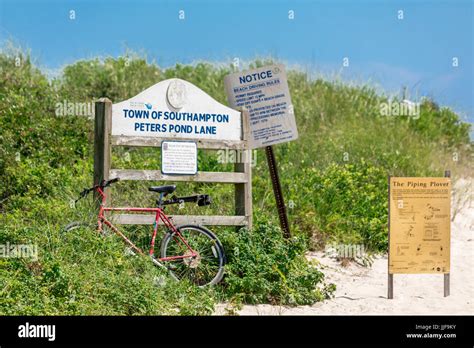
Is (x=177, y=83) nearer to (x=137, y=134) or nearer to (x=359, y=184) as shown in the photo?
(x=137, y=134)

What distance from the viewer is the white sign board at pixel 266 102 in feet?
34.0

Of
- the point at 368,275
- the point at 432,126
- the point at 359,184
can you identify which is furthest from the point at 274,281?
the point at 432,126

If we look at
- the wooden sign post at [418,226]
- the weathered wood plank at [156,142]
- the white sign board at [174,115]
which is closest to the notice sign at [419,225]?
the wooden sign post at [418,226]

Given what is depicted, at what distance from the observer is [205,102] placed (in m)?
9.98

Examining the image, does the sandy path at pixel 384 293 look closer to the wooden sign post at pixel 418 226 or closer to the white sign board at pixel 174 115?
the wooden sign post at pixel 418 226

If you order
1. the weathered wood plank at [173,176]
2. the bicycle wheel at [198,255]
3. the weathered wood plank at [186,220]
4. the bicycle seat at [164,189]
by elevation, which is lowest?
the bicycle wheel at [198,255]

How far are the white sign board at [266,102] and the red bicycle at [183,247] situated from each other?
150 cm

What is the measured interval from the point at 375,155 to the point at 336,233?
13.8 ft

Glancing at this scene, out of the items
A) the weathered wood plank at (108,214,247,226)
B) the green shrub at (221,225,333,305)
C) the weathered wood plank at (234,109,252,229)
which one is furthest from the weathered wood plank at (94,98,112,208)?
the weathered wood plank at (234,109,252,229)

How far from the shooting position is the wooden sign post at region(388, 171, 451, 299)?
9.13m

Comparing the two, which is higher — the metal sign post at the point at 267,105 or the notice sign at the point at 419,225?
the metal sign post at the point at 267,105

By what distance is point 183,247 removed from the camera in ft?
30.4

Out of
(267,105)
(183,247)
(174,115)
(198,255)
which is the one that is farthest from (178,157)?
(267,105)

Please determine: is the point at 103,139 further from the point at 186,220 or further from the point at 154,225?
the point at 186,220
